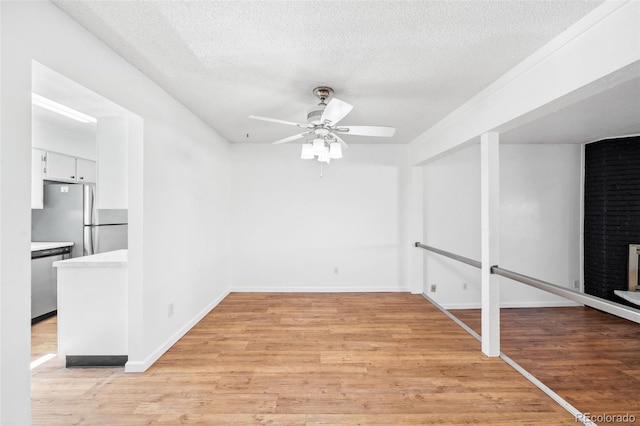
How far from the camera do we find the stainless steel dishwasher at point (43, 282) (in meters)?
3.31

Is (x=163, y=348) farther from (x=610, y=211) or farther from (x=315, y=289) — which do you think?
(x=610, y=211)

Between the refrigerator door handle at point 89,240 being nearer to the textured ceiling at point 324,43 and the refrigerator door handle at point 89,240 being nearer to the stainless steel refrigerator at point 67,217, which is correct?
the stainless steel refrigerator at point 67,217

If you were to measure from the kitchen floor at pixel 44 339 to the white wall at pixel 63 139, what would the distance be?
2170mm

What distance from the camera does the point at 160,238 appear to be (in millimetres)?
2576

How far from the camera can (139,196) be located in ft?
7.65

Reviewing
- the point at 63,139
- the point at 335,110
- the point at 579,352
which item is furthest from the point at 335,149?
the point at 63,139

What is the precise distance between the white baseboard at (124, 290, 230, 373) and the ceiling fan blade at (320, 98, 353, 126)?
2.53 meters

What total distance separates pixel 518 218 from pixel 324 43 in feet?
13.9

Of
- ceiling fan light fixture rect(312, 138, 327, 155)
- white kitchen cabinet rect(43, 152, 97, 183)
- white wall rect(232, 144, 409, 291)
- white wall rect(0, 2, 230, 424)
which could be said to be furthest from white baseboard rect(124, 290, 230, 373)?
ceiling fan light fixture rect(312, 138, 327, 155)

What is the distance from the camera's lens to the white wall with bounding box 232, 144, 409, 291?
182 inches

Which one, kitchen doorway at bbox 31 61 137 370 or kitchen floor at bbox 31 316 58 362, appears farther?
kitchen floor at bbox 31 316 58 362

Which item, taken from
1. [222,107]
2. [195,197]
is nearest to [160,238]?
[195,197]

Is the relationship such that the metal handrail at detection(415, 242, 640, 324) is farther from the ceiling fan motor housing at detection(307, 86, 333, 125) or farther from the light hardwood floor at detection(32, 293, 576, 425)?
→ the ceiling fan motor housing at detection(307, 86, 333, 125)

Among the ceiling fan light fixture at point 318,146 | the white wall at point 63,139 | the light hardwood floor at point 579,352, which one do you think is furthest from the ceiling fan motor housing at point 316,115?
the white wall at point 63,139
